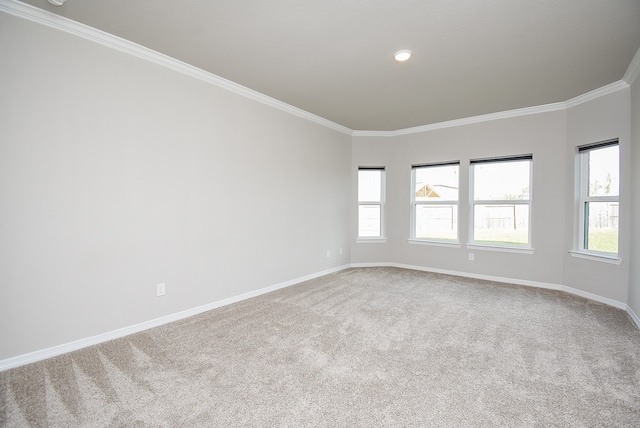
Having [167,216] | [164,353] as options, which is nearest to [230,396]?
[164,353]

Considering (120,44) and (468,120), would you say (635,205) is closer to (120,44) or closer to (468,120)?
(468,120)

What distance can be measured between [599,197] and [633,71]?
149 cm

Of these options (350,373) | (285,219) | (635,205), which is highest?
(635,205)

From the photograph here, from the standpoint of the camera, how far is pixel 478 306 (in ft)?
11.8

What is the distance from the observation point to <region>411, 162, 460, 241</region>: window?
209 inches

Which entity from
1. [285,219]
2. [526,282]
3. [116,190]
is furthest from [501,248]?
[116,190]

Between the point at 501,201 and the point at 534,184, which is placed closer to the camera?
the point at 534,184

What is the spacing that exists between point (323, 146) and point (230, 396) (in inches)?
157

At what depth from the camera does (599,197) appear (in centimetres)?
386

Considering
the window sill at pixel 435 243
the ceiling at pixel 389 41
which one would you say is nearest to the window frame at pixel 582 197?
the ceiling at pixel 389 41

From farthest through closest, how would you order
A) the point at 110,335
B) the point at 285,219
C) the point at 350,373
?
the point at 285,219
the point at 110,335
the point at 350,373

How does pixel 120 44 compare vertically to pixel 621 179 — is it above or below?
above

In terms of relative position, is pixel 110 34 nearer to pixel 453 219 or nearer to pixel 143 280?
pixel 143 280

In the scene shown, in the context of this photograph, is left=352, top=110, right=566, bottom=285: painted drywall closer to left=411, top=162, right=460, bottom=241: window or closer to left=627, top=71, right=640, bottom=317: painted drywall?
left=411, top=162, right=460, bottom=241: window
